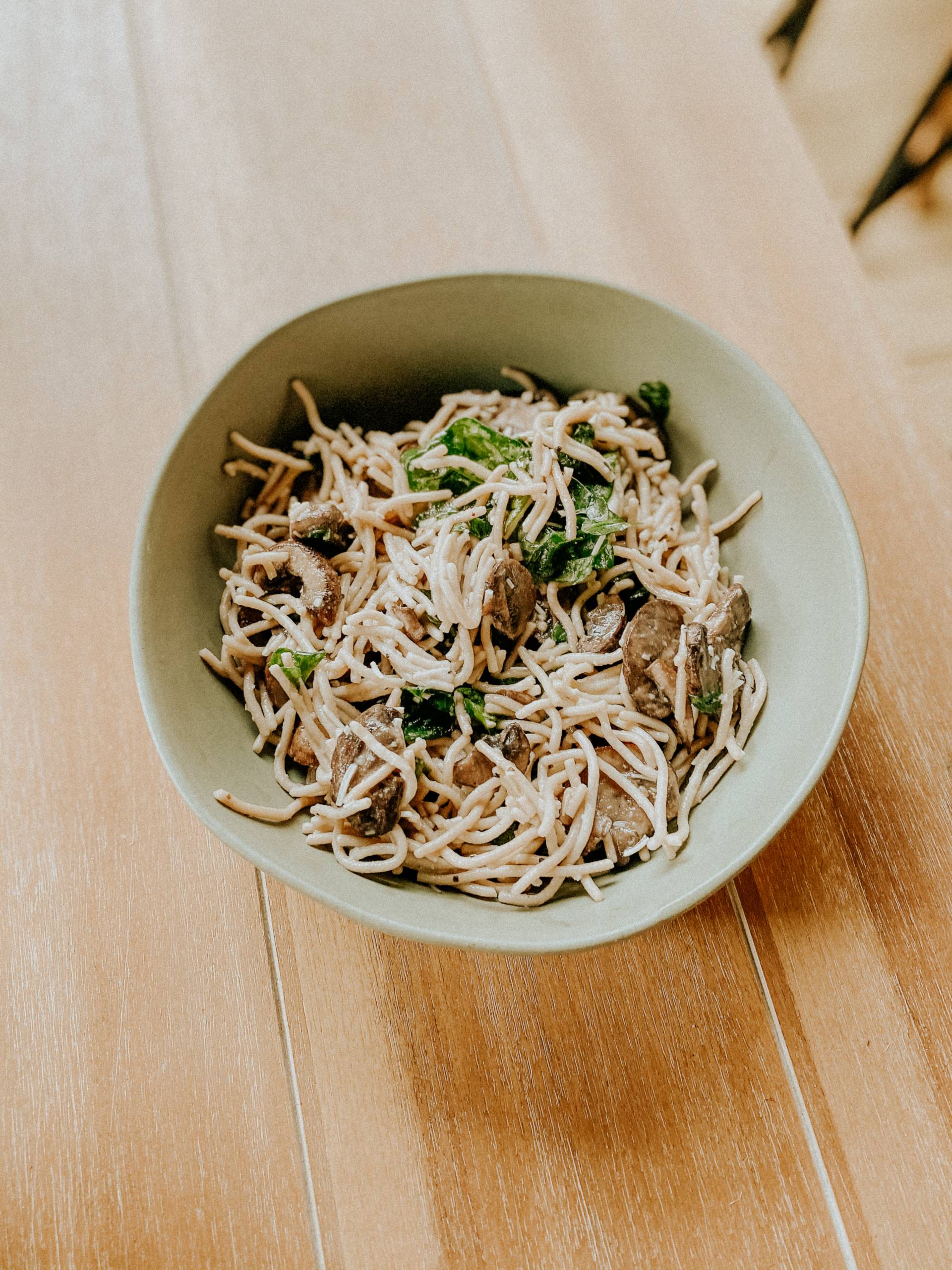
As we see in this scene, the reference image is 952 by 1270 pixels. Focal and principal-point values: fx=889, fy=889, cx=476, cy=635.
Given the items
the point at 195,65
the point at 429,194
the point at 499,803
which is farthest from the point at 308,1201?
the point at 195,65

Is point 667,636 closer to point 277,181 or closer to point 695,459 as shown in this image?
point 695,459

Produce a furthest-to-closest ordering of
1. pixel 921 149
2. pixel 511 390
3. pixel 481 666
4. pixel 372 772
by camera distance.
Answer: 1. pixel 921 149
2. pixel 511 390
3. pixel 481 666
4. pixel 372 772

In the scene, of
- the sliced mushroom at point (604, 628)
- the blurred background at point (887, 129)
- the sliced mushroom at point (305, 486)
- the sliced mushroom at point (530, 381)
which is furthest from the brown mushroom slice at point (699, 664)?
the blurred background at point (887, 129)

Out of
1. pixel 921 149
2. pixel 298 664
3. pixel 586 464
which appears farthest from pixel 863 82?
pixel 298 664

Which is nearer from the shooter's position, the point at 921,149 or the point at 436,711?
the point at 436,711

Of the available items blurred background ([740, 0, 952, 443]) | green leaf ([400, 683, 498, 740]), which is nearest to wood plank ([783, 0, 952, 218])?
blurred background ([740, 0, 952, 443])

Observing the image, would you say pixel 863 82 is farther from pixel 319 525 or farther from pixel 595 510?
pixel 319 525
